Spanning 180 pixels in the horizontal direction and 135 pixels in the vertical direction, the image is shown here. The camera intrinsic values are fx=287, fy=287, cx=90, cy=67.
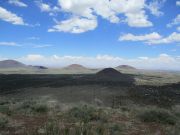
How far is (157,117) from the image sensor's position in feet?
44.6

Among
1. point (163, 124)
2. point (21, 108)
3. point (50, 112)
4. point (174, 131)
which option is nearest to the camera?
point (174, 131)

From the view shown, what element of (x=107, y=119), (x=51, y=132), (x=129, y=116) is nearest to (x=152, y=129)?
(x=107, y=119)

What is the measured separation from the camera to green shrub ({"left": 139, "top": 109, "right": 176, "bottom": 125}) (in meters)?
13.2

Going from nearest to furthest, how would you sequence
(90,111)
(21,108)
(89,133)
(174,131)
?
1. (89,133)
2. (174,131)
3. (90,111)
4. (21,108)

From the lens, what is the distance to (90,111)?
532 inches

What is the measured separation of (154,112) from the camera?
45.6 ft

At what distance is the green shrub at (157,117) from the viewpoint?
13.2 metres

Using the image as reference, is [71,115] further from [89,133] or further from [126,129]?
[89,133]

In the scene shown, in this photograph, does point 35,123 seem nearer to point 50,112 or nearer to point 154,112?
point 50,112

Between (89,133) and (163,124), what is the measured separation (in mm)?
4972

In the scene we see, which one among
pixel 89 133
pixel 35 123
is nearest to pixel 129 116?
pixel 35 123

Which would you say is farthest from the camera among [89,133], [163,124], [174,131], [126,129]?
[163,124]

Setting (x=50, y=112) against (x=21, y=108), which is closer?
(x=50, y=112)

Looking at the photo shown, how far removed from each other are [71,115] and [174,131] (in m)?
4.89
